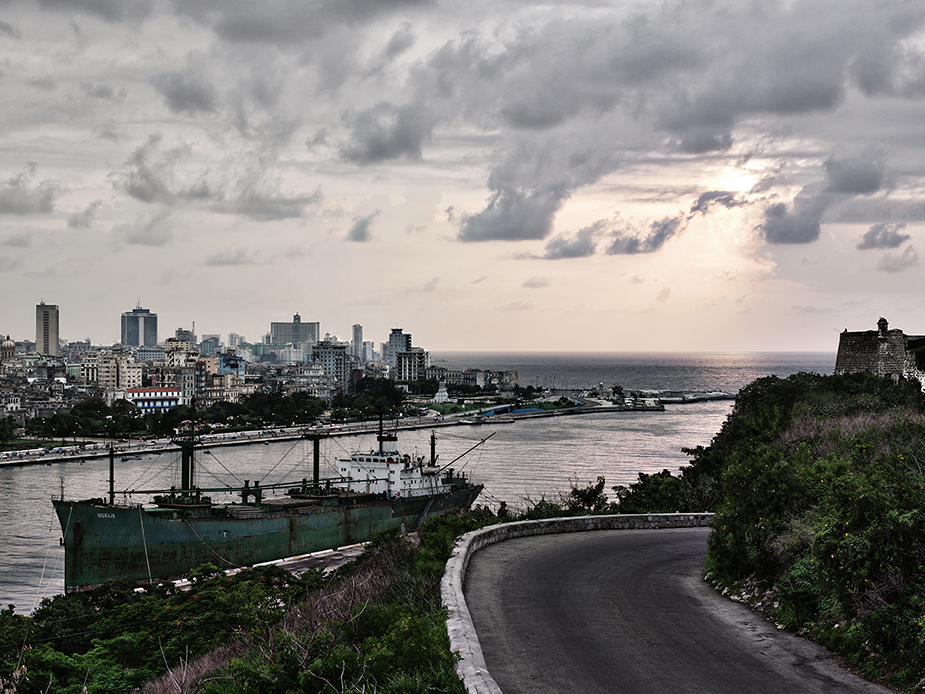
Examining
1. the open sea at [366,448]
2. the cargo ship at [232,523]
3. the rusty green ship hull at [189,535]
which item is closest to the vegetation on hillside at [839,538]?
the open sea at [366,448]

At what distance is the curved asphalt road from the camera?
798cm

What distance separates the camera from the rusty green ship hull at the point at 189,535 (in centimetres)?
3247

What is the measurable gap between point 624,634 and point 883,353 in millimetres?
30519

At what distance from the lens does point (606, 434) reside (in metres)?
94.6

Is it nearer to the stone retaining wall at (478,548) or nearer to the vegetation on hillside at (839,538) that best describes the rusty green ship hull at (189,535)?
the stone retaining wall at (478,548)

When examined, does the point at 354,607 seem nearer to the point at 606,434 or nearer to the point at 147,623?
the point at 147,623

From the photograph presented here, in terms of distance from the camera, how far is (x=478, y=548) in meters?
14.6

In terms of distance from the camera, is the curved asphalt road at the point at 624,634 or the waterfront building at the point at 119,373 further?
the waterfront building at the point at 119,373

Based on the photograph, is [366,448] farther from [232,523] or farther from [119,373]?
[119,373]

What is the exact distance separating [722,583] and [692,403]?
474ft

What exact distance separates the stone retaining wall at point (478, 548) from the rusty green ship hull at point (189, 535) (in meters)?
15.7

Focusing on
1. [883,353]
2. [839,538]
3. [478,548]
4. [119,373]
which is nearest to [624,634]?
[839,538]

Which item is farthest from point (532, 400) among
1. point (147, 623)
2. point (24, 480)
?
point (147, 623)

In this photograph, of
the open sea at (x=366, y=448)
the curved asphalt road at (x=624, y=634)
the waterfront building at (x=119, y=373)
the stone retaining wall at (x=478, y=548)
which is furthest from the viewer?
the waterfront building at (x=119, y=373)
